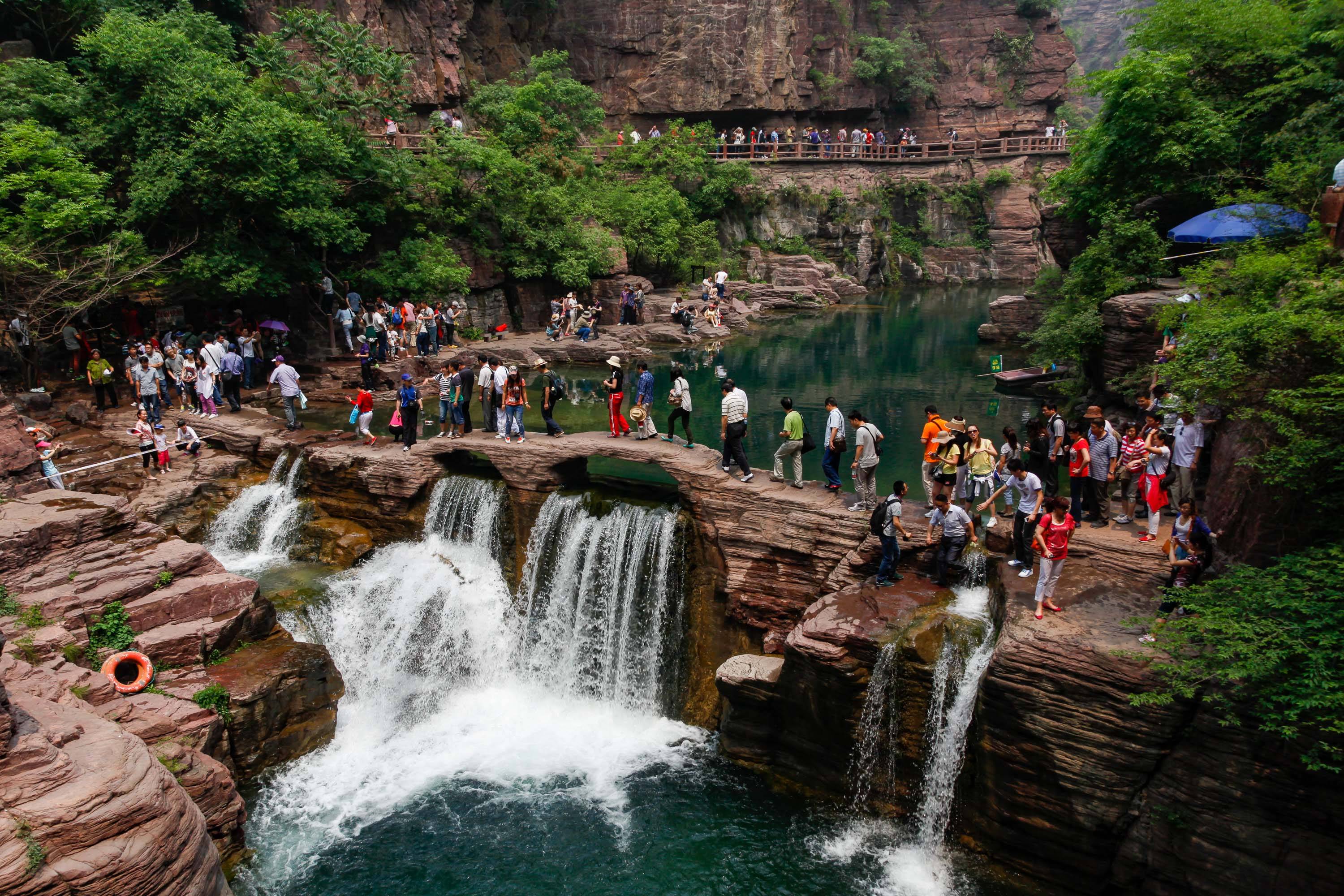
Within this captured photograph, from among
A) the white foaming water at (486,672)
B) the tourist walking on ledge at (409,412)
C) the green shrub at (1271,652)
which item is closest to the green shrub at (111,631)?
the white foaming water at (486,672)

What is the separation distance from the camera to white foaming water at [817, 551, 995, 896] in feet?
32.5

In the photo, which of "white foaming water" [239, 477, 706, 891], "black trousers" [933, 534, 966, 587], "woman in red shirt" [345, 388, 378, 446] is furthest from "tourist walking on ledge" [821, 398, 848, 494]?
"woman in red shirt" [345, 388, 378, 446]

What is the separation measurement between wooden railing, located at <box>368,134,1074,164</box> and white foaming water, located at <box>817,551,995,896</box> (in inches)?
1456

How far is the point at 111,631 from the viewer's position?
11.5 m

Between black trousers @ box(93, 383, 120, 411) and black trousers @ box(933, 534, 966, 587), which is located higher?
black trousers @ box(93, 383, 120, 411)

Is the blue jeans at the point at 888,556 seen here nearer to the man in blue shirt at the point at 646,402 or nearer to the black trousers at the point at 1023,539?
the black trousers at the point at 1023,539

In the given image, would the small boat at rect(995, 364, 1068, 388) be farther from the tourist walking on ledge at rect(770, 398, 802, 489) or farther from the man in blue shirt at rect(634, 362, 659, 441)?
the man in blue shirt at rect(634, 362, 659, 441)

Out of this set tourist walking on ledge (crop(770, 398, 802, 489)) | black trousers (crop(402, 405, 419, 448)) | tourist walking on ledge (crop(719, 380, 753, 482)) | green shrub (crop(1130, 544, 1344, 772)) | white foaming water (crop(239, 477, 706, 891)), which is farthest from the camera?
black trousers (crop(402, 405, 419, 448))

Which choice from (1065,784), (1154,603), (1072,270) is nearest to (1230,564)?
(1154,603)

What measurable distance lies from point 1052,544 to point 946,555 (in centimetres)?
180

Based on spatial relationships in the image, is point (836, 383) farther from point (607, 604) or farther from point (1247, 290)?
point (1247, 290)

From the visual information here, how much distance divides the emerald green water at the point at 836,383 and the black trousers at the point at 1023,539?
3.78 meters

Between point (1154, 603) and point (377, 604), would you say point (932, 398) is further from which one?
point (377, 604)

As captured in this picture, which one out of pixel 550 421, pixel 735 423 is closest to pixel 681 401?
pixel 735 423
